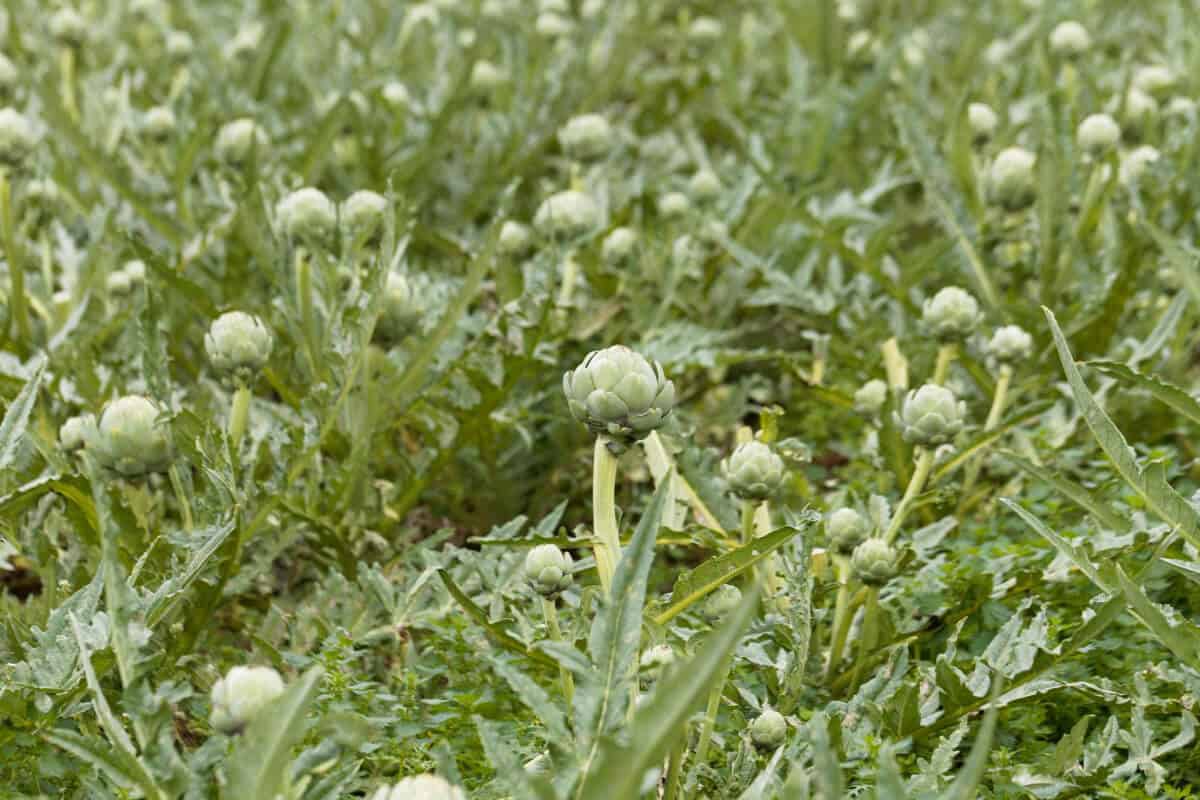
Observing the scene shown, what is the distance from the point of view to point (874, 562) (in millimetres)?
1552

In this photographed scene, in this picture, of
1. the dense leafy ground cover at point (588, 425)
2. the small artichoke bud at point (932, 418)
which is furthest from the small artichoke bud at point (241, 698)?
the small artichoke bud at point (932, 418)

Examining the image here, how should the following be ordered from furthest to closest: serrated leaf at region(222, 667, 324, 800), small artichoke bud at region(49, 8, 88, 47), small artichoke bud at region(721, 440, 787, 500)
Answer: small artichoke bud at region(49, 8, 88, 47)
small artichoke bud at region(721, 440, 787, 500)
serrated leaf at region(222, 667, 324, 800)

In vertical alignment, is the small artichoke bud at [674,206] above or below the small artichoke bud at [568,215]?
below

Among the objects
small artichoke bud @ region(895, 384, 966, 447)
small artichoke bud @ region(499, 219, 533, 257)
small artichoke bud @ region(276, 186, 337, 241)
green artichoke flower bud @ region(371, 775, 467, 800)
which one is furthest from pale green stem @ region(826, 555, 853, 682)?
small artichoke bud @ region(499, 219, 533, 257)

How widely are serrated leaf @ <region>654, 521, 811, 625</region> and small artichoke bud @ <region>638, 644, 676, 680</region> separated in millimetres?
27

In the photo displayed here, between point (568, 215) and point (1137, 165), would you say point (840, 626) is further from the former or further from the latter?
point (1137, 165)

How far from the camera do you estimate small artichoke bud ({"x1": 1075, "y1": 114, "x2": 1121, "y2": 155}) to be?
7.75ft

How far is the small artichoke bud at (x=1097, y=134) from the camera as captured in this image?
2.36 m

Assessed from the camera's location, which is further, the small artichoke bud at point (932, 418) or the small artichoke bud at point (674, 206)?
the small artichoke bud at point (674, 206)

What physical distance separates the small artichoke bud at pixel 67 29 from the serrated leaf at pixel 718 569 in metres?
2.23

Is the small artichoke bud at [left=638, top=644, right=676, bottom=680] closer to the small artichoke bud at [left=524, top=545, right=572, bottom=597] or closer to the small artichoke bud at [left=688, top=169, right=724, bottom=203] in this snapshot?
the small artichoke bud at [left=524, top=545, right=572, bottom=597]

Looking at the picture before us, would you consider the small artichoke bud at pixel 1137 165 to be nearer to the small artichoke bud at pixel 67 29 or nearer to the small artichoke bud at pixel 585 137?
the small artichoke bud at pixel 585 137

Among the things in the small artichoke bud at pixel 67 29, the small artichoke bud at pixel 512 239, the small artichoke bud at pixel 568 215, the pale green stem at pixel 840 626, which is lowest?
the pale green stem at pixel 840 626

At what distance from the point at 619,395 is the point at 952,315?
74 centimetres
